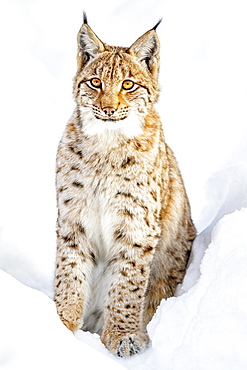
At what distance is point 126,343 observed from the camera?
14.8 feet

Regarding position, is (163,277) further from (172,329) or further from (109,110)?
(109,110)

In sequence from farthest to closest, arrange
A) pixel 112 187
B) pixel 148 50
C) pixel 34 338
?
pixel 148 50 → pixel 112 187 → pixel 34 338

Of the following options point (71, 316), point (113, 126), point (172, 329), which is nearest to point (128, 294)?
point (71, 316)

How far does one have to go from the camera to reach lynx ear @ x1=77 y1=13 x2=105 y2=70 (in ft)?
16.1

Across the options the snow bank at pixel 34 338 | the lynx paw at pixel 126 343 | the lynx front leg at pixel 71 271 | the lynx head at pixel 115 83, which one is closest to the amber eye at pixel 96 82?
the lynx head at pixel 115 83

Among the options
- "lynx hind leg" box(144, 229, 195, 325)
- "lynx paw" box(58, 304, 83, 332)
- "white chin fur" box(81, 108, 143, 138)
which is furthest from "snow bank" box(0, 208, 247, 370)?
"white chin fur" box(81, 108, 143, 138)

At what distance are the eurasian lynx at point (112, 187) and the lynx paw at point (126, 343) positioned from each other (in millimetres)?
64

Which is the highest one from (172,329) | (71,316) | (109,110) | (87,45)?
(87,45)

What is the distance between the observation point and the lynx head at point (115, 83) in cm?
466

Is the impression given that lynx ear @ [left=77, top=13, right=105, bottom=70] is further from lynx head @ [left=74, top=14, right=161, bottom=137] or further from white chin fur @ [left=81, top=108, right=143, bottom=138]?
white chin fur @ [left=81, top=108, right=143, bottom=138]

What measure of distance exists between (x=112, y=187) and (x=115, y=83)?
2.30 feet

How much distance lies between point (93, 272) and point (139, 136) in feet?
3.40

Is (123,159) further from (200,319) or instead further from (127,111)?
(200,319)

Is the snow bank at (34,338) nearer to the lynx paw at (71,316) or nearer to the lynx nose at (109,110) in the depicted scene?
the lynx paw at (71,316)
